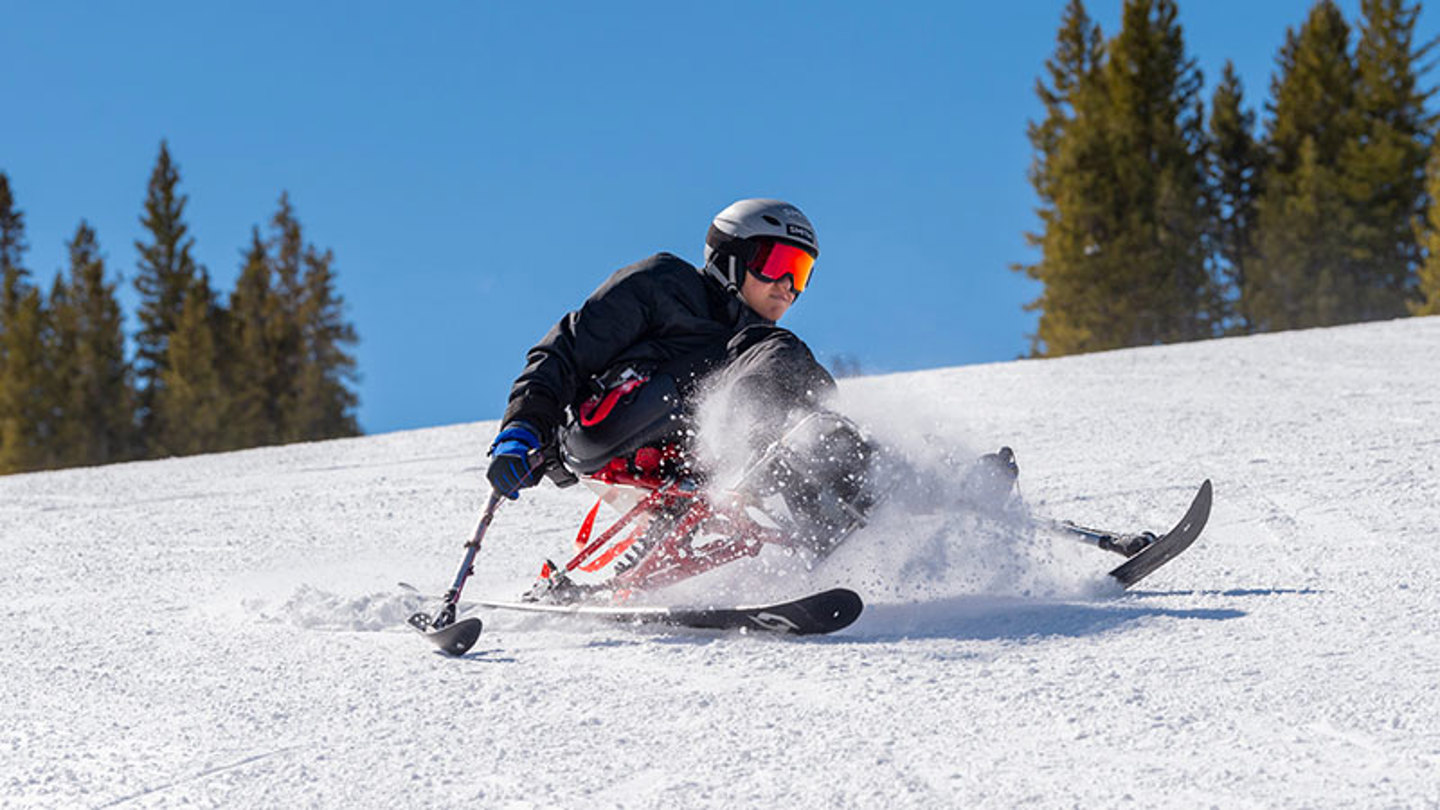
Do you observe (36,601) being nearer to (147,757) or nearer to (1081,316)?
(147,757)

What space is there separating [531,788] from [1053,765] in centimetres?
86

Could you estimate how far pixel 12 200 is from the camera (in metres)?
49.0

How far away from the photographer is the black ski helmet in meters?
3.58

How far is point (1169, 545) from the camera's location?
3189 mm

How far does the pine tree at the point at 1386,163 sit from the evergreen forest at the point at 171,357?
3472 cm

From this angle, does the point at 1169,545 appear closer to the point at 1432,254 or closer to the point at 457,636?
the point at 457,636

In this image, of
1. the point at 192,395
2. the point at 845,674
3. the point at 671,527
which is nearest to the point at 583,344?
the point at 671,527

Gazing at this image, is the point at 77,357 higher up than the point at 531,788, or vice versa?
the point at 77,357

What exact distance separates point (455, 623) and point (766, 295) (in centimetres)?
Result: 134

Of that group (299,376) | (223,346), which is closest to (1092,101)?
(299,376)

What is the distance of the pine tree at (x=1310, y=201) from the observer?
3625 centimetres

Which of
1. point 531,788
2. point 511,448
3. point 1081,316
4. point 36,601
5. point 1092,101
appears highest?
point 1092,101

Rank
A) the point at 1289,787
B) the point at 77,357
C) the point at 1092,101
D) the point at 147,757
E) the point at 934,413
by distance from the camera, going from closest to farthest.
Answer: the point at 1289,787 < the point at 147,757 < the point at 934,413 < the point at 1092,101 < the point at 77,357

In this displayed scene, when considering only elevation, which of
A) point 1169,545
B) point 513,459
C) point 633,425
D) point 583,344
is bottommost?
point 1169,545
